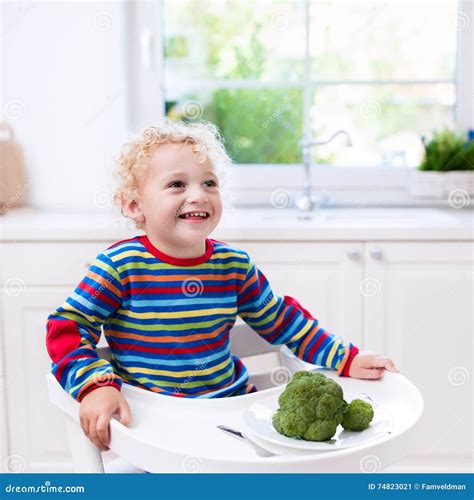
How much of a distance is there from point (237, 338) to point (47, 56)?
1.30 m

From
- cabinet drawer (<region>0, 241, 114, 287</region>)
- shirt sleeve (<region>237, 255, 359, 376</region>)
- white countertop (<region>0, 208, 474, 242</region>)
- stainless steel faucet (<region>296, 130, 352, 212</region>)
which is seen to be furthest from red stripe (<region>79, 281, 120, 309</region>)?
stainless steel faucet (<region>296, 130, 352, 212</region>)

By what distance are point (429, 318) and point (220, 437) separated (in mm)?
1145

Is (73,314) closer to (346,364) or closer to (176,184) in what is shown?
(176,184)

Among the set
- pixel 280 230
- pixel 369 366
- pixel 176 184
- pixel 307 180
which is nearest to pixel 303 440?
pixel 369 366

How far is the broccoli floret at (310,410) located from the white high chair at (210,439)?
28 mm

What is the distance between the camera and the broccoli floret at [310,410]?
1.02 m

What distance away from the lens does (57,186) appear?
2.43m

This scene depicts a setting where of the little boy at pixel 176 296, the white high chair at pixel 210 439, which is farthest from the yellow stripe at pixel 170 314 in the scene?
the white high chair at pixel 210 439

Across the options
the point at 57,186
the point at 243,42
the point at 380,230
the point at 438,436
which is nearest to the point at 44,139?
the point at 57,186

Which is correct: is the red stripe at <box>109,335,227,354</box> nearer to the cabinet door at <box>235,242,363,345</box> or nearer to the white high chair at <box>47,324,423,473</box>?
the white high chair at <box>47,324,423,473</box>

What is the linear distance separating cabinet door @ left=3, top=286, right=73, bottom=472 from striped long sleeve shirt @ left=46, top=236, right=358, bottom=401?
2.71 ft

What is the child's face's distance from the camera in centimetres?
124

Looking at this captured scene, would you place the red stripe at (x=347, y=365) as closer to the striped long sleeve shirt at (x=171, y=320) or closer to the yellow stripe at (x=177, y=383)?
the striped long sleeve shirt at (x=171, y=320)

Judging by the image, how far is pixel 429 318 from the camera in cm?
207
